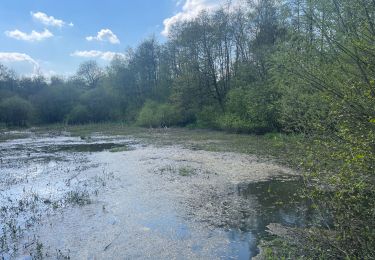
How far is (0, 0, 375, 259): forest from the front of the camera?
182 inches

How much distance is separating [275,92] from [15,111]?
43567 millimetres

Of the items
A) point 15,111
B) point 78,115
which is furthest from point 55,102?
point 15,111

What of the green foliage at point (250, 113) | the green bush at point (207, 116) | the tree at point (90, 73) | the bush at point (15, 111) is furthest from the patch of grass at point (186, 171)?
the tree at point (90, 73)

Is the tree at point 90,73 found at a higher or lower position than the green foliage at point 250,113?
higher

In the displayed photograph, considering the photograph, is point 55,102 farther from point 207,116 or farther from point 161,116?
point 207,116

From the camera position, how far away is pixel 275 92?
27078 millimetres

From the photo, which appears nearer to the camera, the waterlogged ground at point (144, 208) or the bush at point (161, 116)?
the waterlogged ground at point (144, 208)

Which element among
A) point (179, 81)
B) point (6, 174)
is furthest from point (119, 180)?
point (179, 81)

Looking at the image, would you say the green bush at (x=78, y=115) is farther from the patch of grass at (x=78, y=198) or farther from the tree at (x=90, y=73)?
the patch of grass at (x=78, y=198)

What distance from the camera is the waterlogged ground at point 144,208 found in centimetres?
679

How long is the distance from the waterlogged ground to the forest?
4.22 ft

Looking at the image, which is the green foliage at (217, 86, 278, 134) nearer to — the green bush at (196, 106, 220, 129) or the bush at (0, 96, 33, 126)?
the green bush at (196, 106, 220, 129)

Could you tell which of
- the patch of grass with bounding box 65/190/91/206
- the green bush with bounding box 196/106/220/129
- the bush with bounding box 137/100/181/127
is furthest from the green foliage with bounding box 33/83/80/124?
the patch of grass with bounding box 65/190/91/206

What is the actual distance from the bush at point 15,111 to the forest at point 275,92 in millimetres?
159
